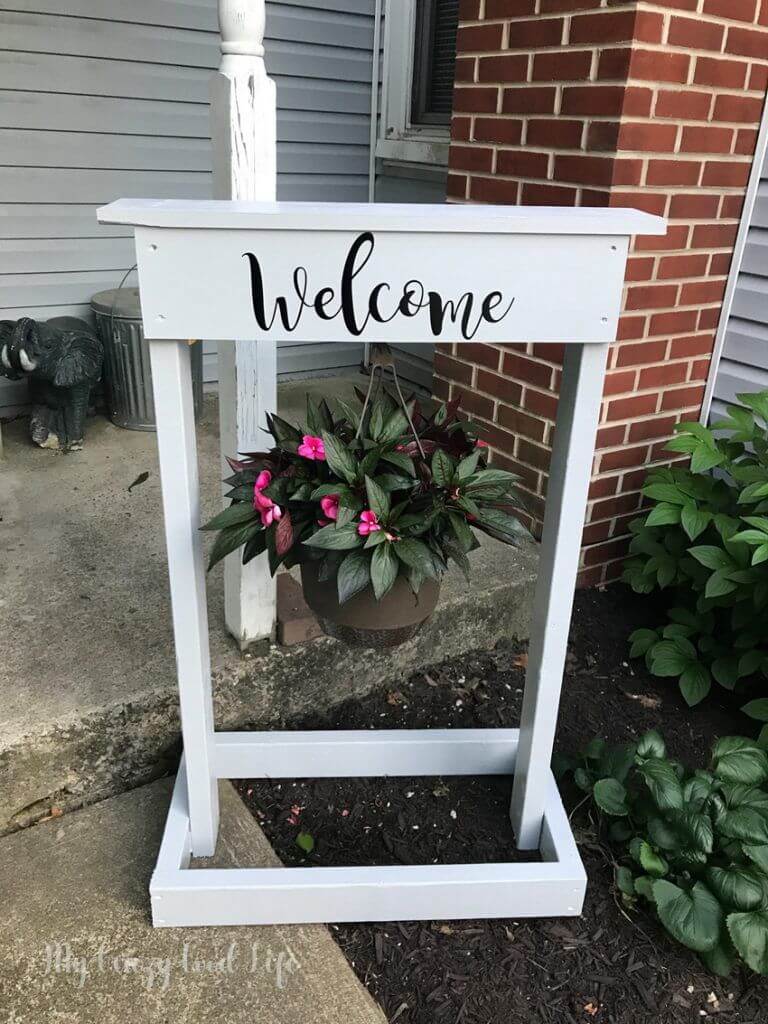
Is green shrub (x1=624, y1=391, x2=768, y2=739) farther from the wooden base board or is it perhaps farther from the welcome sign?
the welcome sign

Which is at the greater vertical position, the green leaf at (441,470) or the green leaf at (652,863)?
the green leaf at (441,470)

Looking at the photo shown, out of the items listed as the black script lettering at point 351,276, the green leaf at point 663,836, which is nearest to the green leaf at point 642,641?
the green leaf at point 663,836

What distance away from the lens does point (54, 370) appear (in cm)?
311

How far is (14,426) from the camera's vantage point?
3.45m

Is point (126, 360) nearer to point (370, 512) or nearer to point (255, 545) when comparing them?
point (255, 545)

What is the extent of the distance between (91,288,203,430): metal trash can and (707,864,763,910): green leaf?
8.38 ft

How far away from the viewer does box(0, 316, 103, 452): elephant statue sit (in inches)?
121

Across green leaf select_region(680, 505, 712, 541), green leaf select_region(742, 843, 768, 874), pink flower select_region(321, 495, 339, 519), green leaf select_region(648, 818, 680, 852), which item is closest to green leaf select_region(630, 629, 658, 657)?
green leaf select_region(680, 505, 712, 541)

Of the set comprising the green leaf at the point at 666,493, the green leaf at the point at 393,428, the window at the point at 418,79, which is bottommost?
the green leaf at the point at 666,493

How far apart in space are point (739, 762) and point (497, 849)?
0.57 m

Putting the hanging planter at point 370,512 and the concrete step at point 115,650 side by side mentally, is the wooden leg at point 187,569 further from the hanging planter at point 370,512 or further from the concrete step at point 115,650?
the concrete step at point 115,650

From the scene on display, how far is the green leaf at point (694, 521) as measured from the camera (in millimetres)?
2264

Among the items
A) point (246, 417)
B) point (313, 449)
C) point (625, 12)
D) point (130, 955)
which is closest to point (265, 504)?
point (313, 449)

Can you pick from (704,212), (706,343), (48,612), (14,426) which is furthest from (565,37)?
(14,426)
